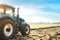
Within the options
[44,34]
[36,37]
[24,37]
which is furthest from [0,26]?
[44,34]

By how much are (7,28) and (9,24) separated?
0.35 meters

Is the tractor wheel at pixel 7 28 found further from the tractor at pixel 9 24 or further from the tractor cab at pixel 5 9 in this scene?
the tractor cab at pixel 5 9

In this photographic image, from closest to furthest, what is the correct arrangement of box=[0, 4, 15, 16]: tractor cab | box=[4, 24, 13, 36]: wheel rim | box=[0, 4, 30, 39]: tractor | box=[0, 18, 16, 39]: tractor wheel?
box=[0, 18, 16, 39]: tractor wheel, box=[0, 4, 30, 39]: tractor, box=[4, 24, 13, 36]: wheel rim, box=[0, 4, 15, 16]: tractor cab

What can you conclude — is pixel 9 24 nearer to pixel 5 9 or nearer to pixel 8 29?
pixel 8 29

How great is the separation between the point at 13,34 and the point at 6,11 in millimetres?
1698

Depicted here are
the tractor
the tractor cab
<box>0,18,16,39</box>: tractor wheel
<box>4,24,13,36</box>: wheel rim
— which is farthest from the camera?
the tractor cab

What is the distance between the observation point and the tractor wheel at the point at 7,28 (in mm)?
13430

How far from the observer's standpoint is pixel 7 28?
13773mm

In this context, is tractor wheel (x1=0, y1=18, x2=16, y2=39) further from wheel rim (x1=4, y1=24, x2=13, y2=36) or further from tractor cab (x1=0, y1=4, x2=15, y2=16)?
tractor cab (x1=0, y1=4, x2=15, y2=16)

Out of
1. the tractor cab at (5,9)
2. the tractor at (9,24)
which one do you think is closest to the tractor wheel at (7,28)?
the tractor at (9,24)

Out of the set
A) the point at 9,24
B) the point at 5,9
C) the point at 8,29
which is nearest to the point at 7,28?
the point at 8,29

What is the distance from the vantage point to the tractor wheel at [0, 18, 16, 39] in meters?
13.4

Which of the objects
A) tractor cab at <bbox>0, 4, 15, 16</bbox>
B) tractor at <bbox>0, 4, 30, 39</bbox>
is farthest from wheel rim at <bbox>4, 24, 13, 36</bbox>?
tractor cab at <bbox>0, 4, 15, 16</bbox>

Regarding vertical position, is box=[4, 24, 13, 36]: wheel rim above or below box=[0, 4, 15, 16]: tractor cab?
below
